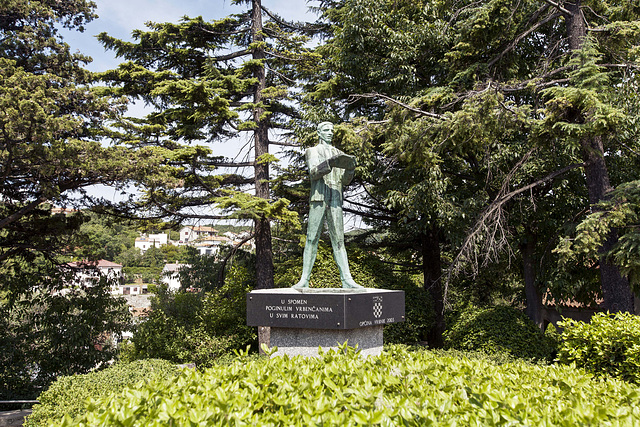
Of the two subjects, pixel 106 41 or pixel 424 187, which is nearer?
pixel 424 187

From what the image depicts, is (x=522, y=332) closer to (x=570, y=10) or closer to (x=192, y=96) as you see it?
(x=570, y=10)

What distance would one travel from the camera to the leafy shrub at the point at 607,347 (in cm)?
592

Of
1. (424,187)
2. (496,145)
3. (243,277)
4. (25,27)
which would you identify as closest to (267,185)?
(243,277)

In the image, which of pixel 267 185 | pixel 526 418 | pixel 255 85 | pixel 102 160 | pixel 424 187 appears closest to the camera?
pixel 526 418

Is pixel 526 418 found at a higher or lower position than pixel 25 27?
lower

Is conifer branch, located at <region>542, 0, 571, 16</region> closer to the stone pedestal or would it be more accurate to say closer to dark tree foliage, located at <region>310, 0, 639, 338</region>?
dark tree foliage, located at <region>310, 0, 639, 338</region>

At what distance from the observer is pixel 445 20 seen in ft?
43.7

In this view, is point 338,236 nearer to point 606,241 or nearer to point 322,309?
point 322,309

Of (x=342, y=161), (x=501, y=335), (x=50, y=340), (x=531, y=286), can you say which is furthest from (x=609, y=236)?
(x=50, y=340)

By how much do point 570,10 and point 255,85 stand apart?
9.21m

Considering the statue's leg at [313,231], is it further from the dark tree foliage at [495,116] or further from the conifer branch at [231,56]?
the conifer branch at [231,56]

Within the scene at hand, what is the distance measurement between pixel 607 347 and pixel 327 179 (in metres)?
→ 4.43

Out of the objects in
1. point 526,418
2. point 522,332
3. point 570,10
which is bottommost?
point 522,332

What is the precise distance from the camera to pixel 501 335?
33.3 ft
